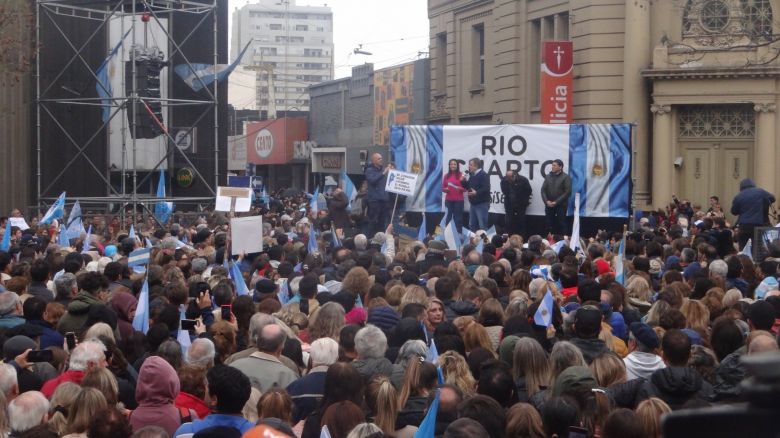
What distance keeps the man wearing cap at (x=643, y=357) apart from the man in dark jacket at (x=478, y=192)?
1242 centimetres

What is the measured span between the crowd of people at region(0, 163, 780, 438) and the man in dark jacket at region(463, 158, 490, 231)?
7.32 meters

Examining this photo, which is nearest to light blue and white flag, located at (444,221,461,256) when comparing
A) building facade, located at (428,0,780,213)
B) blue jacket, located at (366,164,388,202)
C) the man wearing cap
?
blue jacket, located at (366,164,388,202)

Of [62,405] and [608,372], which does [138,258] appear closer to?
[62,405]

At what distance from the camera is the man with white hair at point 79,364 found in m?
6.34

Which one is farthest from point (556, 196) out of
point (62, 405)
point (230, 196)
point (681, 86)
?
point (62, 405)

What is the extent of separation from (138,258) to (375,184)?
829cm

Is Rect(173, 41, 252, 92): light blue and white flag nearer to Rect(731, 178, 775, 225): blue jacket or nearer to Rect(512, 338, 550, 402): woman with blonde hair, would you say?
Rect(731, 178, 775, 225): blue jacket

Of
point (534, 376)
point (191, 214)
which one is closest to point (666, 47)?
point (191, 214)

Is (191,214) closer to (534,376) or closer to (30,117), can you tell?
(30,117)

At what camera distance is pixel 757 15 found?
25.9m

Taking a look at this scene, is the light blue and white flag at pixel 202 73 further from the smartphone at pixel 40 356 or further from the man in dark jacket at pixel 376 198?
the smartphone at pixel 40 356

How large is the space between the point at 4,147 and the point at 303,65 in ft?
468

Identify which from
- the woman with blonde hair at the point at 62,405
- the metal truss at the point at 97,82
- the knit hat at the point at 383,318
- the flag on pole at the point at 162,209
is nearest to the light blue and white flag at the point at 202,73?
the metal truss at the point at 97,82

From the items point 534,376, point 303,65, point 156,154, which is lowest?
point 534,376
